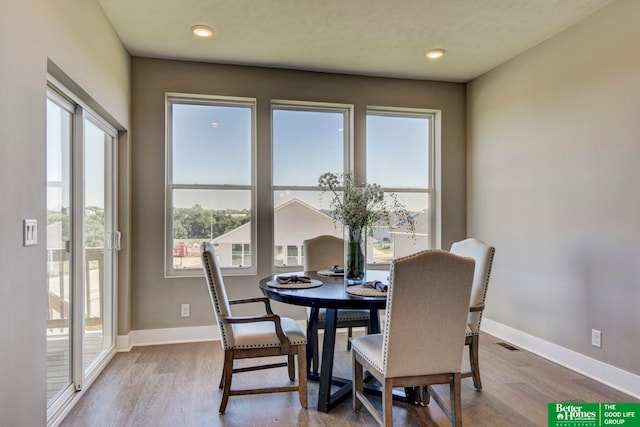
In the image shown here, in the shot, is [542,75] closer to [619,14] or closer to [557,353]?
[619,14]

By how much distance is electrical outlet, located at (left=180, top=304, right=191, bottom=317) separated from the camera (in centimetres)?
374

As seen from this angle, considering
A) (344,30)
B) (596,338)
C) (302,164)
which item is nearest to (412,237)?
(302,164)

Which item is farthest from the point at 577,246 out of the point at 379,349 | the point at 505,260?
the point at 379,349

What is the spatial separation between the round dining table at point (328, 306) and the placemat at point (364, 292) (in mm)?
41

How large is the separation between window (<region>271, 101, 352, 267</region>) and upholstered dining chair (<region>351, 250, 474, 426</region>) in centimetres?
223

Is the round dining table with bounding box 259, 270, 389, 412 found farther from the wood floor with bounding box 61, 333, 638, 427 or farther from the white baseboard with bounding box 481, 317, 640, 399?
the white baseboard with bounding box 481, 317, 640, 399

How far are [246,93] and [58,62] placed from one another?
6.60 feet

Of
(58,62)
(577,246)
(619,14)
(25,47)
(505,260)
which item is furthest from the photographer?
(505,260)

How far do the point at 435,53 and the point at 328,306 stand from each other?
8.90 feet

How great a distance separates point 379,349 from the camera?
2082mm

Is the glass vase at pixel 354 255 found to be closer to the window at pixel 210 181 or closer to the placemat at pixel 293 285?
the placemat at pixel 293 285

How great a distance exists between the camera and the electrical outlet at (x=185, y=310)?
3744 mm

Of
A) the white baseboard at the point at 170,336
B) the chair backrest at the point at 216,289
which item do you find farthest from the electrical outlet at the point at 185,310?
the chair backrest at the point at 216,289

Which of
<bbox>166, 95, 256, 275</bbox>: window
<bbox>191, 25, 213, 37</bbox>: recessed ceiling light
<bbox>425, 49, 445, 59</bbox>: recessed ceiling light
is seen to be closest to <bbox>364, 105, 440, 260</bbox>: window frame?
<bbox>425, 49, 445, 59</bbox>: recessed ceiling light
